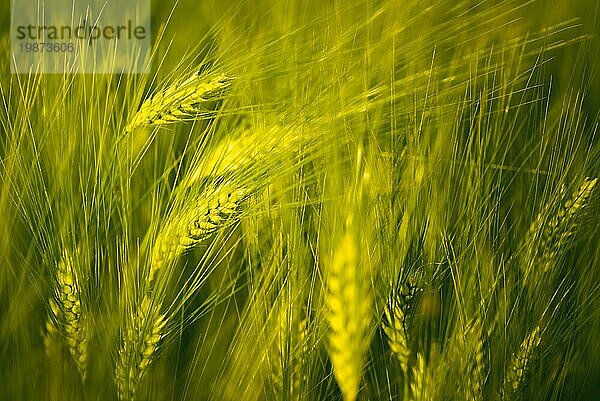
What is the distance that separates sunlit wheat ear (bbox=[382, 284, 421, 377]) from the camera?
93cm

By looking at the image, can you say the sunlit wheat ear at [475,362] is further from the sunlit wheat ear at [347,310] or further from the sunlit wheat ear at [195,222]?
the sunlit wheat ear at [195,222]

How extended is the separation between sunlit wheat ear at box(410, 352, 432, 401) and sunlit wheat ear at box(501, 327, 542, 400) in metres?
0.11

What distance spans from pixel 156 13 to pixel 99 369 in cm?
54

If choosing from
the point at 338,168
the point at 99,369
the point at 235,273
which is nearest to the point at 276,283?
the point at 235,273

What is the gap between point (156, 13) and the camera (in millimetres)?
940

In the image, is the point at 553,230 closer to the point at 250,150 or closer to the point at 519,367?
the point at 519,367

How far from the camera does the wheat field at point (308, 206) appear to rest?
0.92 meters

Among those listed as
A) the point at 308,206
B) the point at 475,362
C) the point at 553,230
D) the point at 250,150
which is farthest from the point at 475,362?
the point at 250,150

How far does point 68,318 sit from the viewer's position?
930 millimetres

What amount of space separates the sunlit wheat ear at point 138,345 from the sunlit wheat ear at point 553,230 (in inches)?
22.0

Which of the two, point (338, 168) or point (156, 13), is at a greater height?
point (156, 13)

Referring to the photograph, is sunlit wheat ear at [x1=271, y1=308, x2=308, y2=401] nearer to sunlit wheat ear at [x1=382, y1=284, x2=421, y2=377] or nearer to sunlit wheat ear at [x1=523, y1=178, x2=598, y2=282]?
sunlit wheat ear at [x1=382, y1=284, x2=421, y2=377]

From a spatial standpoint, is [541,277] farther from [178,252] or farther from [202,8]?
[202,8]

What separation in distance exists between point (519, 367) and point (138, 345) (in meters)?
0.57
